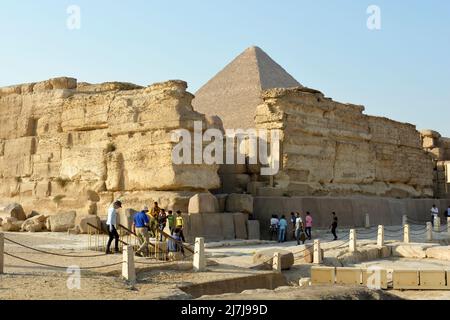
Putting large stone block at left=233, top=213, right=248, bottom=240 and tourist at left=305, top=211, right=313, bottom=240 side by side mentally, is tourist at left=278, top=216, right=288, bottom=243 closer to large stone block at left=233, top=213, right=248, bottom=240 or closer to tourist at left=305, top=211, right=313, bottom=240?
tourist at left=305, top=211, right=313, bottom=240

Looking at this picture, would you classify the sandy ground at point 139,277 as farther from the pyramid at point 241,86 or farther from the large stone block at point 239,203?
the pyramid at point 241,86

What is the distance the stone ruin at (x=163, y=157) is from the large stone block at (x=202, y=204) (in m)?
0.03

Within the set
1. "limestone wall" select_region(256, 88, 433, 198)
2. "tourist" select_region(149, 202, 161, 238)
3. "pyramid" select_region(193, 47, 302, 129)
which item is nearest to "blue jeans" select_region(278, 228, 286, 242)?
"limestone wall" select_region(256, 88, 433, 198)

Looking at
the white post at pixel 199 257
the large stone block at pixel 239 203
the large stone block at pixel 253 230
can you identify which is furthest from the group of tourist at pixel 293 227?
the white post at pixel 199 257

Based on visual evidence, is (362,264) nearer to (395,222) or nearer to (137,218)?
(137,218)

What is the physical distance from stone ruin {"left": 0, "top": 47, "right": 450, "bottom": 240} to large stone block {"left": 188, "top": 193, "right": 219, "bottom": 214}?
3 centimetres

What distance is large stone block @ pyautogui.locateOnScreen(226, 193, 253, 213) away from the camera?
15.5m

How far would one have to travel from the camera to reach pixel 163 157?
48.6 ft

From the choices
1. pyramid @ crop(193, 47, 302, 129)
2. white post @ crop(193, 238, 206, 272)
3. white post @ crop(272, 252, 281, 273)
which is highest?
pyramid @ crop(193, 47, 302, 129)

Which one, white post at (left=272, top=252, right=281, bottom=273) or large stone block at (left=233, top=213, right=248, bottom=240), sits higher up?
large stone block at (left=233, top=213, right=248, bottom=240)

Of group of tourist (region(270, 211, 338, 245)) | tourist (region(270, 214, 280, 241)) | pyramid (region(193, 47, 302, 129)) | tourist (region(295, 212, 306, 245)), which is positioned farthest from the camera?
pyramid (region(193, 47, 302, 129))

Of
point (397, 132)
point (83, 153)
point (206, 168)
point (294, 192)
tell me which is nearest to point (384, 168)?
point (397, 132)

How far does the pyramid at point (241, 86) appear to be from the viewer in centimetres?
3161

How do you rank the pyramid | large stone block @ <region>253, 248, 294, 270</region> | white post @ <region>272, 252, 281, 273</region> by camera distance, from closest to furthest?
1. white post @ <region>272, 252, 281, 273</region>
2. large stone block @ <region>253, 248, 294, 270</region>
3. the pyramid
